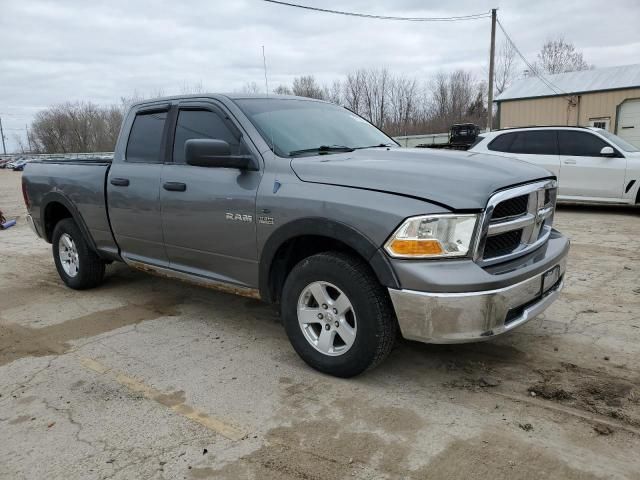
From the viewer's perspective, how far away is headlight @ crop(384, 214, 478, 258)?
2.91 metres

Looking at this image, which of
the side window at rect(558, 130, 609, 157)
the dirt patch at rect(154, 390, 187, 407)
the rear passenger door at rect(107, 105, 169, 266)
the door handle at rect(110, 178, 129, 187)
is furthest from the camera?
the side window at rect(558, 130, 609, 157)

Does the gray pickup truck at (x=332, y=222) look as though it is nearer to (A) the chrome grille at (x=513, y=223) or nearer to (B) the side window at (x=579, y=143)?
(A) the chrome grille at (x=513, y=223)

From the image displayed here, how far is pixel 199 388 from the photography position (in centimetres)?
342

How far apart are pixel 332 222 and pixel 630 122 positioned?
85.5 ft

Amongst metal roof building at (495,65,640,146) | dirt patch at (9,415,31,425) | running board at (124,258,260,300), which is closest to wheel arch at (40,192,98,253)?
running board at (124,258,260,300)

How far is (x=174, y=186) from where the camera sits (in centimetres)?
428

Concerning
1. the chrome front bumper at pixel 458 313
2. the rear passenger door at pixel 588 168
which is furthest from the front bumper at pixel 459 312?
the rear passenger door at pixel 588 168

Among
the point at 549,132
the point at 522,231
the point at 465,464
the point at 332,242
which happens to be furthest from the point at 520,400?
the point at 549,132

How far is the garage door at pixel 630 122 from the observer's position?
24.0 m

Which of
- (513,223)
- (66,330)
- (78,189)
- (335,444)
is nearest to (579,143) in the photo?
(513,223)

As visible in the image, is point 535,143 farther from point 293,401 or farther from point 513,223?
point 293,401

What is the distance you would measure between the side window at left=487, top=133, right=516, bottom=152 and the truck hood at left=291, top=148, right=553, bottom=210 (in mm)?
7456

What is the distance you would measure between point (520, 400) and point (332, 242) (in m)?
1.49

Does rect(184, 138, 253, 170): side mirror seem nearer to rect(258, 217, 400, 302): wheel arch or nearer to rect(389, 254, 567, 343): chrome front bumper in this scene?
rect(258, 217, 400, 302): wheel arch
